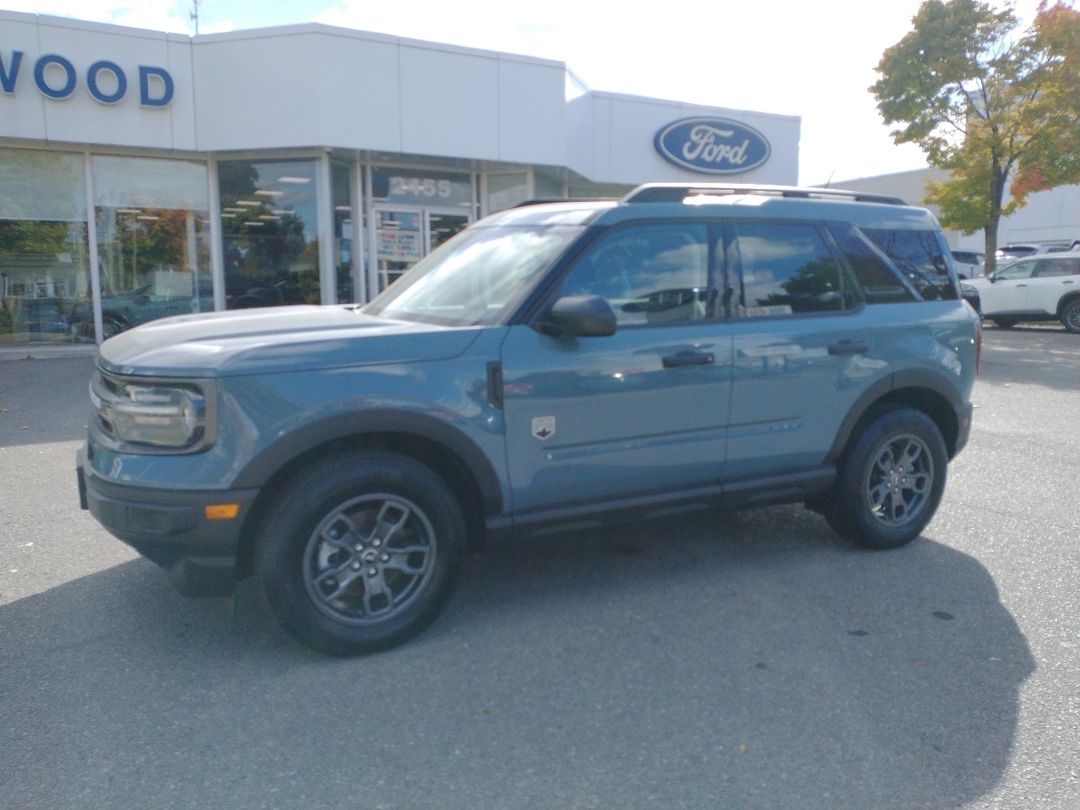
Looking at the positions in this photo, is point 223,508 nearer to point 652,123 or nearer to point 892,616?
point 892,616

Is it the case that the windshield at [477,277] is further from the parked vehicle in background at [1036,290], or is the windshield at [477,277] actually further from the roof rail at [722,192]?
the parked vehicle in background at [1036,290]

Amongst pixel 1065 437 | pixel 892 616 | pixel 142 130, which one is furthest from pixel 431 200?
pixel 892 616

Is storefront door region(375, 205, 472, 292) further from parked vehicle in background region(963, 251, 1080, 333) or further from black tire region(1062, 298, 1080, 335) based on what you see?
black tire region(1062, 298, 1080, 335)

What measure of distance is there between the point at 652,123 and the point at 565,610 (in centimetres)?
1468

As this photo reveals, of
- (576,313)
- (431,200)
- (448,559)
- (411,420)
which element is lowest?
(448,559)

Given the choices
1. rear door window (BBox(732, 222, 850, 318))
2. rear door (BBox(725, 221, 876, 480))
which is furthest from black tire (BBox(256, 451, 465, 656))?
rear door window (BBox(732, 222, 850, 318))

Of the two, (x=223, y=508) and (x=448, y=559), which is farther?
(x=448, y=559)

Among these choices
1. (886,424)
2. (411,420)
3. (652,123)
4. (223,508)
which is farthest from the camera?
(652,123)

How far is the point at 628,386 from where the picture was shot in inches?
162

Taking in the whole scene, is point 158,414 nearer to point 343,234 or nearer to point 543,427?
point 543,427

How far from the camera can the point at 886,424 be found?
498 cm

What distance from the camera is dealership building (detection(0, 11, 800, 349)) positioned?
12.9m

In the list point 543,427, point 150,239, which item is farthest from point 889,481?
point 150,239

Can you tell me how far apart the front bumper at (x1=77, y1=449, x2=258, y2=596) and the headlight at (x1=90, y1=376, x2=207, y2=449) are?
0.20m
